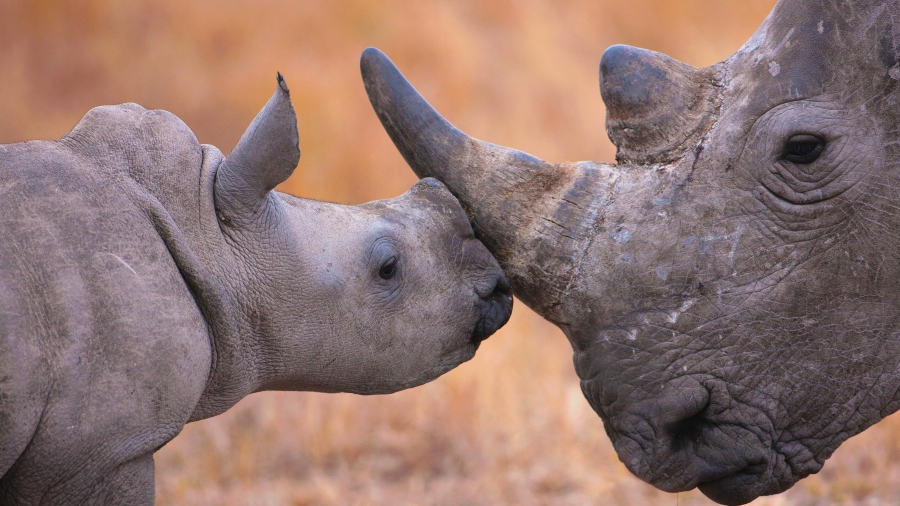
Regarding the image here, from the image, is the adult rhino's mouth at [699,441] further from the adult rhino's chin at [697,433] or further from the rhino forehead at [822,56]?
the rhino forehead at [822,56]

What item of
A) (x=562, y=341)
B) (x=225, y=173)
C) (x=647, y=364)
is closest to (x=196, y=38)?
(x=562, y=341)

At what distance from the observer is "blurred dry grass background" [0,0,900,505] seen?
565 centimetres

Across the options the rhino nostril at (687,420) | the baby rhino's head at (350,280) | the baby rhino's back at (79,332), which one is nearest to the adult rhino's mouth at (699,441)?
the rhino nostril at (687,420)

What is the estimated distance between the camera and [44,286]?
2.79m

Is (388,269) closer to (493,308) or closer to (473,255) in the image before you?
(473,255)

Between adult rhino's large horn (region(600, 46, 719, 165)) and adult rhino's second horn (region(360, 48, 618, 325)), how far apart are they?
0.16 meters

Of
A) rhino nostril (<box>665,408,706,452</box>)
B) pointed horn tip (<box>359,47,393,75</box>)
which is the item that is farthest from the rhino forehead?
pointed horn tip (<box>359,47,393,75</box>)

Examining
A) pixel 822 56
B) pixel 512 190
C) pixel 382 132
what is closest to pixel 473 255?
pixel 512 190

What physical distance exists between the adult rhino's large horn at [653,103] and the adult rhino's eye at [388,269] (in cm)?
88

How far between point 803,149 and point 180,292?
2.00 metres

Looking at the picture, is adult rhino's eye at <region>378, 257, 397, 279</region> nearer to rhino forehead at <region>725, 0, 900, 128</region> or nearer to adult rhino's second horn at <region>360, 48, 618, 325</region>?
adult rhino's second horn at <region>360, 48, 618, 325</region>

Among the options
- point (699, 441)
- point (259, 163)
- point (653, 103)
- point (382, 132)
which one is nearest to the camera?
point (259, 163)

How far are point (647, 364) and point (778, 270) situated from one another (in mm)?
515

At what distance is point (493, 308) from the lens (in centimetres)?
359
